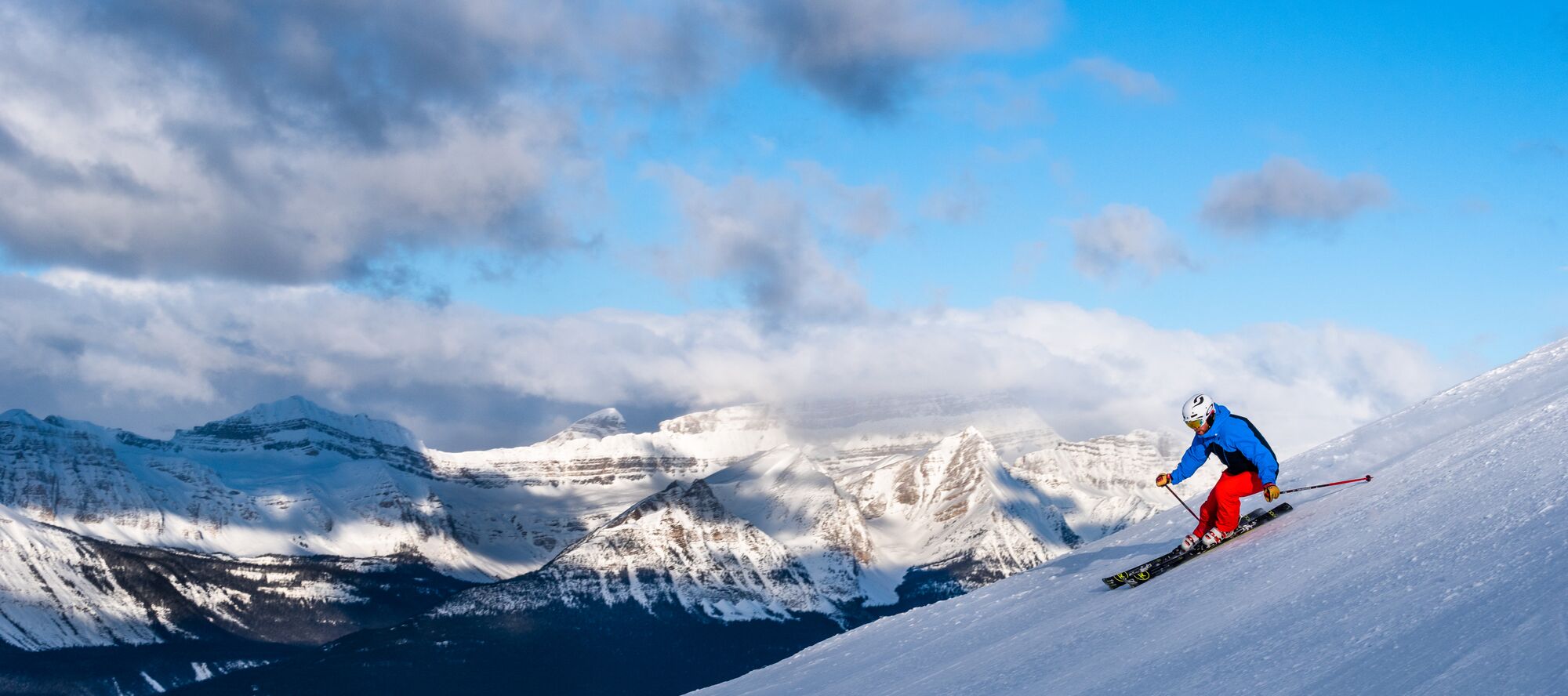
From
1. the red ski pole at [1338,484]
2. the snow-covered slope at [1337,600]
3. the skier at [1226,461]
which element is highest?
A: the skier at [1226,461]

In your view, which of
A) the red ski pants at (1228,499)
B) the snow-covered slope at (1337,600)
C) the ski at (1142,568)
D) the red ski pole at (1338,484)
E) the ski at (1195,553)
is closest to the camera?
the snow-covered slope at (1337,600)

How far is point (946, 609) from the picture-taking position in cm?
2652

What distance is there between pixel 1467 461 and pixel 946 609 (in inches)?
388

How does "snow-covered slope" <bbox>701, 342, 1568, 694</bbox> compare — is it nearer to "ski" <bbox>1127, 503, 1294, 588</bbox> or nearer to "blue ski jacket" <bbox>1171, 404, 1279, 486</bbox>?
"ski" <bbox>1127, 503, 1294, 588</bbox>

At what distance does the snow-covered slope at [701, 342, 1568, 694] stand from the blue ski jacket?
923mm

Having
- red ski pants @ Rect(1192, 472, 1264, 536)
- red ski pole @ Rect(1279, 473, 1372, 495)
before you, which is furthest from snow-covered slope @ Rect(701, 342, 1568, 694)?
red ski pants @ Rect(1192, 472, 1264, 536)

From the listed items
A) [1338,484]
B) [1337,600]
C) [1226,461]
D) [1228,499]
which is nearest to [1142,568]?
[1228,499]

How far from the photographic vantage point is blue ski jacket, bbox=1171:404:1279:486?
76.5ft

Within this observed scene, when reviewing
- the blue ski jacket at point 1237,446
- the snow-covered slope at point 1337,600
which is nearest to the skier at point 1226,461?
the blue ski jacket at point 1237,446

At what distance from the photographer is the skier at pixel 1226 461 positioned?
2327cm

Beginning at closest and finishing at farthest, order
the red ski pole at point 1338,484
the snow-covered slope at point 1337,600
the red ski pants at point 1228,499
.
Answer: the snow-covered slope at point 1337,600
the red ski pole at point 1338,484
the red ski pants at point 1228,499

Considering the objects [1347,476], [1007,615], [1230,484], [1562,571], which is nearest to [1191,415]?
[1230,484]

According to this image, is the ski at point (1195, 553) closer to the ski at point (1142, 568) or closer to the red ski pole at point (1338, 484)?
the ski at point (1142, 568)

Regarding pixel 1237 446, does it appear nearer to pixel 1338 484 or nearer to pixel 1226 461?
pixel 1226 461
